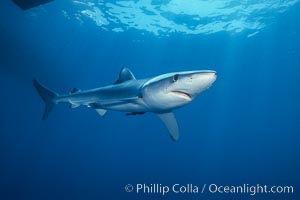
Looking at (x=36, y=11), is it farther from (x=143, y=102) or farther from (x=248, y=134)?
(x=248, y=134)

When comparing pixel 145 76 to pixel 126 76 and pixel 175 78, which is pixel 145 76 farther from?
pixel 175 78

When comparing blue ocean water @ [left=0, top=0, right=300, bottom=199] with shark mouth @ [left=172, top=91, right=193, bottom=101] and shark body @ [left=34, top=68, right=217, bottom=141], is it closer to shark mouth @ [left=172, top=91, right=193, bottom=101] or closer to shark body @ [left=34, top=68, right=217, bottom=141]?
shark body @ [left=34, top=68, right=217, bottom=141]

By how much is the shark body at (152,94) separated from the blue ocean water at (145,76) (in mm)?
12940

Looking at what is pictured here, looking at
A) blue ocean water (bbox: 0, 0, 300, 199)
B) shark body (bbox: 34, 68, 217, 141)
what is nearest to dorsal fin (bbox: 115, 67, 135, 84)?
shark body (bbox: 34, 68, 217, 141)

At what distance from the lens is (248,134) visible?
2437 inches

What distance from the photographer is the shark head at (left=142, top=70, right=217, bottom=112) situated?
4055 mm

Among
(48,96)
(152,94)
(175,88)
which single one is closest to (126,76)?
(152,94)

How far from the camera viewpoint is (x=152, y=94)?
16.3 feet

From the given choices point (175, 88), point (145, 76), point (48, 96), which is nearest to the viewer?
point (175, 88)

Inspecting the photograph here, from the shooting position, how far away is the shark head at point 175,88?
13.3ft

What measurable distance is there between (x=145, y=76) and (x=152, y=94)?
29.8 metres

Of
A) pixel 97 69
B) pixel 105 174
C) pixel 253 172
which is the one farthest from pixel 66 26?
pixel 253 172

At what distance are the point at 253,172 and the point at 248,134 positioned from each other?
380 inches

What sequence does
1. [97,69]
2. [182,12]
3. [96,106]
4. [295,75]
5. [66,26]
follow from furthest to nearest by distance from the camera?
[295,75], [97,69], [66,26], [182,12], [96,106]
